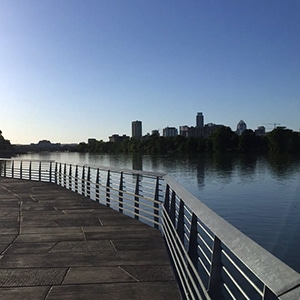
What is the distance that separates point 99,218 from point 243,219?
50.0 feet

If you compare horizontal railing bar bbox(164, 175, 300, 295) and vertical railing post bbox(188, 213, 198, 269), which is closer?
horizontal railing bar bbox(164, 175, 300, 295)

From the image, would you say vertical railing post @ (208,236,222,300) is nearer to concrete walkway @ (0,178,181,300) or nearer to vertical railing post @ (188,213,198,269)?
vertical railing post @ (188,213,198,269)

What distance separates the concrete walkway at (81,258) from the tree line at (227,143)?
133 m

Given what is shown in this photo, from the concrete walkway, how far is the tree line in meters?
133

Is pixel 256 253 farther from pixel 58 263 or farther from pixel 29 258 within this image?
pixel 29 258

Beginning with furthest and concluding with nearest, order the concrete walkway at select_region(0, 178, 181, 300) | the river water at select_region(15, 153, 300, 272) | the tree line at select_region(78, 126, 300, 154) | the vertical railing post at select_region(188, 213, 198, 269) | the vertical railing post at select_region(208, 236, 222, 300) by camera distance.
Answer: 1. the tree line at select_region(78, 126, 300, 154)
2. the river water at select_region(15, 153, 300, 272)
3. the concrete walkway at select_region(0, 178, 181, 300)
4. the vertical railing post at select_region(188, 213, 198, 269)
5. the vertical railing post at select_region(208, 236, 222, 300)

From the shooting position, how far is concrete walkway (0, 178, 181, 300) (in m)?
5.45

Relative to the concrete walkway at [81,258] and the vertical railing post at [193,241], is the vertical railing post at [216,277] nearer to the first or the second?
the vertical railing post at [193,241]

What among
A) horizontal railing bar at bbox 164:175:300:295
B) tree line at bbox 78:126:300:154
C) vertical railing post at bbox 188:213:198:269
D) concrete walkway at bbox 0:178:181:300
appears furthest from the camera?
tree line at bbox 78:126:300:154

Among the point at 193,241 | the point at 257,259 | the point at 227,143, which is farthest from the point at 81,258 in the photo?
the point at 227,143

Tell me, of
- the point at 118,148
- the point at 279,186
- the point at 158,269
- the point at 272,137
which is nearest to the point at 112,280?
the point at 158,269

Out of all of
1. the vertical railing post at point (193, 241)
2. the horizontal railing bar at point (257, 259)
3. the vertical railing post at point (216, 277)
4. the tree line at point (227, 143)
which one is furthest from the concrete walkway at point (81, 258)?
the tree line at point (227, 143)

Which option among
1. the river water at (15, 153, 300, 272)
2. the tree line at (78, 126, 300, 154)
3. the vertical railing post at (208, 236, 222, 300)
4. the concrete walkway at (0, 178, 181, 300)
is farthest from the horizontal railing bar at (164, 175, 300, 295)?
the tree line at (78, 126, 300, 154)

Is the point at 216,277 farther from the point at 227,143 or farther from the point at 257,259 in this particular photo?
the point at 227,143
